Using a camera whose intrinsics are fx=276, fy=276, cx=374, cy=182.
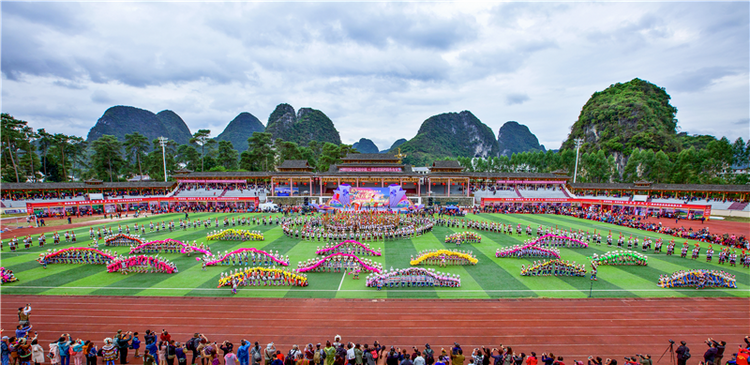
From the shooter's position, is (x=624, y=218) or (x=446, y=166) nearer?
(x=624, y=218)

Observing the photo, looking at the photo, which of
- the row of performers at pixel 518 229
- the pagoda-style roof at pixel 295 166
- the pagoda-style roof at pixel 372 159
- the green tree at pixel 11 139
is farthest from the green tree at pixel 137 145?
the row of performers at pixel 518 229

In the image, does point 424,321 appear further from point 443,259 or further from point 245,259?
point 245,259

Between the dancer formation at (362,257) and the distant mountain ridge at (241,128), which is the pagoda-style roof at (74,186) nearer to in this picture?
the dancer formation at (362,257)

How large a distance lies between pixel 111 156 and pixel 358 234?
5369 centimetres

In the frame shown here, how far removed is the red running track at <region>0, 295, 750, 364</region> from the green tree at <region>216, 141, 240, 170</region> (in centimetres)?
5290

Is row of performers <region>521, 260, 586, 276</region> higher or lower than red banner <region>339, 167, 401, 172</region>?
lower

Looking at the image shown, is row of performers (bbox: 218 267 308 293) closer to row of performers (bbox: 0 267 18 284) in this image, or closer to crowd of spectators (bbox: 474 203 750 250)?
row of performers (bbox: 0 267 18 284)

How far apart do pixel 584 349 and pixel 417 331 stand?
5.35 m

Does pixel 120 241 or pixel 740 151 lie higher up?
pixel 740 151

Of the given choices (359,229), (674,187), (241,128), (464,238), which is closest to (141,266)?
(359,229)

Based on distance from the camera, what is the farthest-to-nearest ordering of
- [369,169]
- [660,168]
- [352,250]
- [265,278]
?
[369,169] < [660,168] < [352,250] < [265,278]

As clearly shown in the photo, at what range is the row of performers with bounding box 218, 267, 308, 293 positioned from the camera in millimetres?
13492

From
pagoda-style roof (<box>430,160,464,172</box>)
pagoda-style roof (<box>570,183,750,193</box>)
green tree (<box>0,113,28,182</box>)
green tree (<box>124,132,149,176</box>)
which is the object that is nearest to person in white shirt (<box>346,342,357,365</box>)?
pagoda-style roof (<box>430,160,464,172</box>)

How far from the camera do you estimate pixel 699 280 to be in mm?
13492
